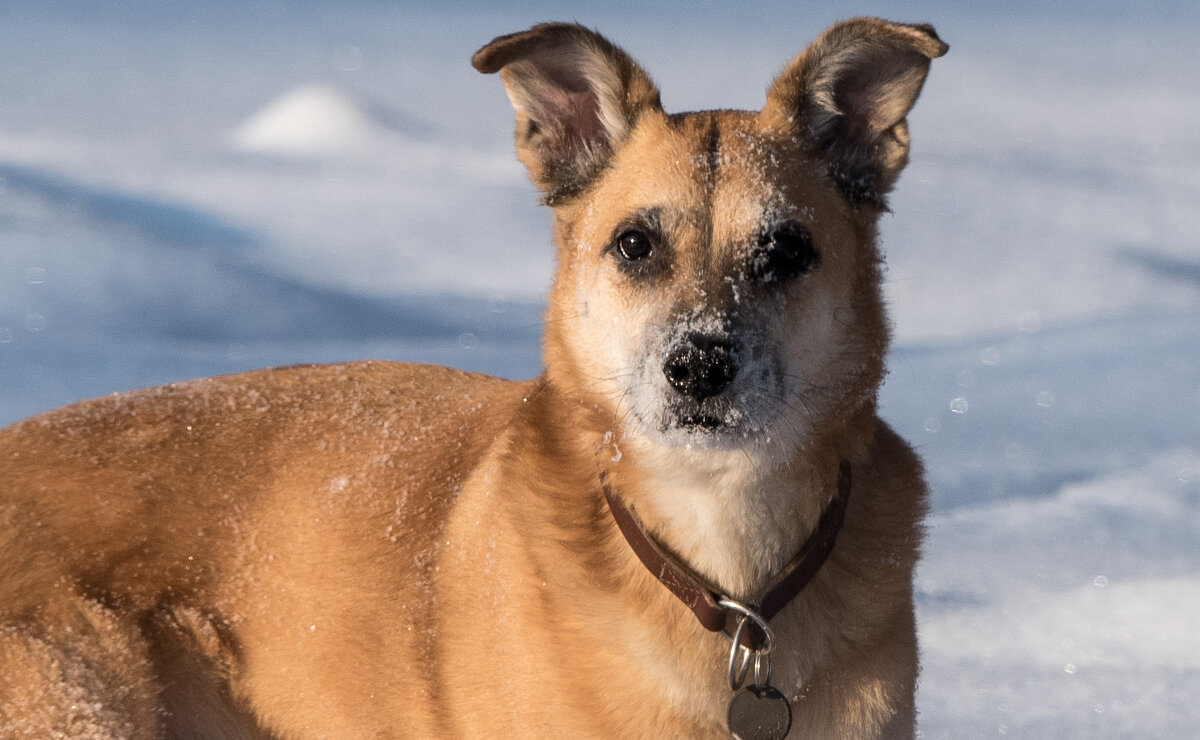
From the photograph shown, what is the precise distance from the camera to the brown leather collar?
11.8ft

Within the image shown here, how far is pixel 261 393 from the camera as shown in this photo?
4.80 metres

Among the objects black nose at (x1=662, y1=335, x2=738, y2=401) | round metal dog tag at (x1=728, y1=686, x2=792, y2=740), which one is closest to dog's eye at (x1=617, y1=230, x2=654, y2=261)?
black nose at (x1=662, y1=335, x2=738, y2=401)

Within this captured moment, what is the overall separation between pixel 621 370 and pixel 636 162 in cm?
83

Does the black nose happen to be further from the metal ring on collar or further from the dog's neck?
the metal ring on collar

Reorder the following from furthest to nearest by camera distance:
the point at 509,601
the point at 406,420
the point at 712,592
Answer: the point at 406,420, the point at 509,601, the point at 712,592

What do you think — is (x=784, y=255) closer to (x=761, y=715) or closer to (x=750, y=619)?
(x=750, y=619)

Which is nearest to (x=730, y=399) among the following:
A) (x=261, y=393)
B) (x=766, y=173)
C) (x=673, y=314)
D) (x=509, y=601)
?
(x=673, y=314)

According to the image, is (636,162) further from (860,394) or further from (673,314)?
(860,394)

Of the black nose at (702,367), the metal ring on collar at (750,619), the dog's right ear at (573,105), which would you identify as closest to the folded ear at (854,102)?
the dog's right ear at (573,105)

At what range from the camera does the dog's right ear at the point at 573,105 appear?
409cm

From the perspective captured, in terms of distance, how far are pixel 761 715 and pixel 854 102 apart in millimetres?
2170

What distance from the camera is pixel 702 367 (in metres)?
3.35

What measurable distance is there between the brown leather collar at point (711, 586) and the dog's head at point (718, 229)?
0.93 ft

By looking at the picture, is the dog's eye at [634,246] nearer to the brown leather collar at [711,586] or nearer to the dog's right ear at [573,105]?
the dog's right ear at [573,105]
